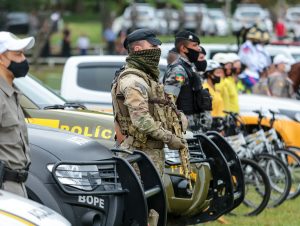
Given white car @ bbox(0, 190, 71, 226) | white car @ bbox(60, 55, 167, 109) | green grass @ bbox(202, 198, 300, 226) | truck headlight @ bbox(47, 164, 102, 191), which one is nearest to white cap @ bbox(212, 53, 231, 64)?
white car @ bbox(60, 55, 167, 109)

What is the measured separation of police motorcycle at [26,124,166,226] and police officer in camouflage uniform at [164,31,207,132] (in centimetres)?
225

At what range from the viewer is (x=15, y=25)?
52.1 metres

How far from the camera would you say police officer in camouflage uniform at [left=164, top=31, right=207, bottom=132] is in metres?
9.59

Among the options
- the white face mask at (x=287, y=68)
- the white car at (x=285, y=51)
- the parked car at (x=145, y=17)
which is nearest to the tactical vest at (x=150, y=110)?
the white face mask at (x=287, y=68)

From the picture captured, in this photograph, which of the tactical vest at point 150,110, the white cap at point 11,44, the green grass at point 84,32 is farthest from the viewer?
the green grass at point 84,32

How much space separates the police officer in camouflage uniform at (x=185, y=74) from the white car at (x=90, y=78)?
13.6 feet

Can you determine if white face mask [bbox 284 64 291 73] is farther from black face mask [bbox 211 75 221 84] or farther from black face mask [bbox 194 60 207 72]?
black face mask [bbox 194 60 207 72]

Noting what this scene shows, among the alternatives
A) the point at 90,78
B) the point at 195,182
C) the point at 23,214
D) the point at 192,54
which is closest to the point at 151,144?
the point at 195,182

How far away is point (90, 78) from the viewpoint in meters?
14.4

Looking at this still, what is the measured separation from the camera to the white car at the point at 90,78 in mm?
14227

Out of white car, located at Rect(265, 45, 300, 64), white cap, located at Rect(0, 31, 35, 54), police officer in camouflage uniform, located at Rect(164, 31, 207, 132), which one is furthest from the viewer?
white car, located at Rect(265, 45, 300, 64)

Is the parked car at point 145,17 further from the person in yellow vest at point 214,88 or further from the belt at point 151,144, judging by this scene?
the belt at point 151,144

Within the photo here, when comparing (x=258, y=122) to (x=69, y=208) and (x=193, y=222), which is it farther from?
(x=69, y=208)

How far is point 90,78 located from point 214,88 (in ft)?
9.33
